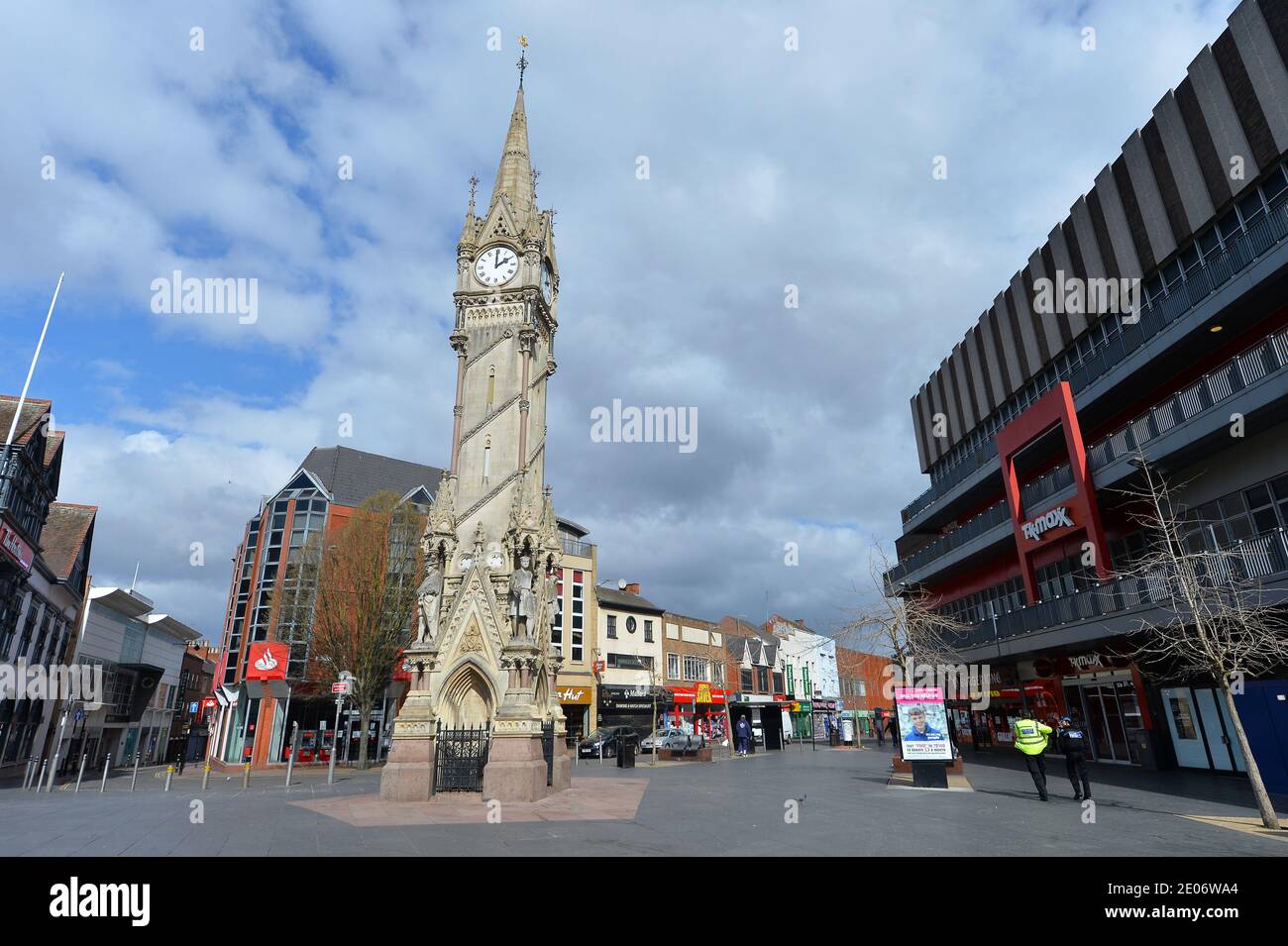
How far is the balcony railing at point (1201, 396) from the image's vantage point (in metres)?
17.2

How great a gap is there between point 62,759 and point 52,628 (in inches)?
384

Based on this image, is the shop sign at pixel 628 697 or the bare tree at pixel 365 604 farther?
the shop sign at pixel 628 697

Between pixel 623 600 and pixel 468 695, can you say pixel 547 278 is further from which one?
pixel 623 600

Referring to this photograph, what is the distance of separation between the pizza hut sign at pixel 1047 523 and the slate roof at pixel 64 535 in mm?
48612

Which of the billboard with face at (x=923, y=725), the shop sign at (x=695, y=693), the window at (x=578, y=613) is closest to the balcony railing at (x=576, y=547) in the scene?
the window at (x=578, y=613)

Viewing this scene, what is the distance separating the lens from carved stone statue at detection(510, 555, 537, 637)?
1855 cm

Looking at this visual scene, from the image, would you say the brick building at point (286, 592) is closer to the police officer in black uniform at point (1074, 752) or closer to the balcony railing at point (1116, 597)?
the balcony railing at point (1116, 597)

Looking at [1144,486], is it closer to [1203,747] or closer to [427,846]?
[1203,747]

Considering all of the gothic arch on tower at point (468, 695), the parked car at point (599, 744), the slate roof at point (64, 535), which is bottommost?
the parked car at point (599, 744)

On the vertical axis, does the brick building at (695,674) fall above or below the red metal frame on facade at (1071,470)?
below

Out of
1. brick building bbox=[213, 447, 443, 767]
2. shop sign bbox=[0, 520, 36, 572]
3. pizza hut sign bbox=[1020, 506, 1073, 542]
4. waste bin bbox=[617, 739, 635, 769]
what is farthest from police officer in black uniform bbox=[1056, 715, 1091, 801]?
shop sign bbox=[0, 520, 36, 572]

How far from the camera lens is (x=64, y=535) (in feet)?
128

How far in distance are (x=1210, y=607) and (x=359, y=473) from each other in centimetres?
4761

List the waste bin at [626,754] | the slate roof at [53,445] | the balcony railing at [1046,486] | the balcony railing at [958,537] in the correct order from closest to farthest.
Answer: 1. the balcony railing at [1046,486]
2. the waste bin at [626,754]
3. the balcony railing at [958,537]
4. the slate roof at [53,445]
